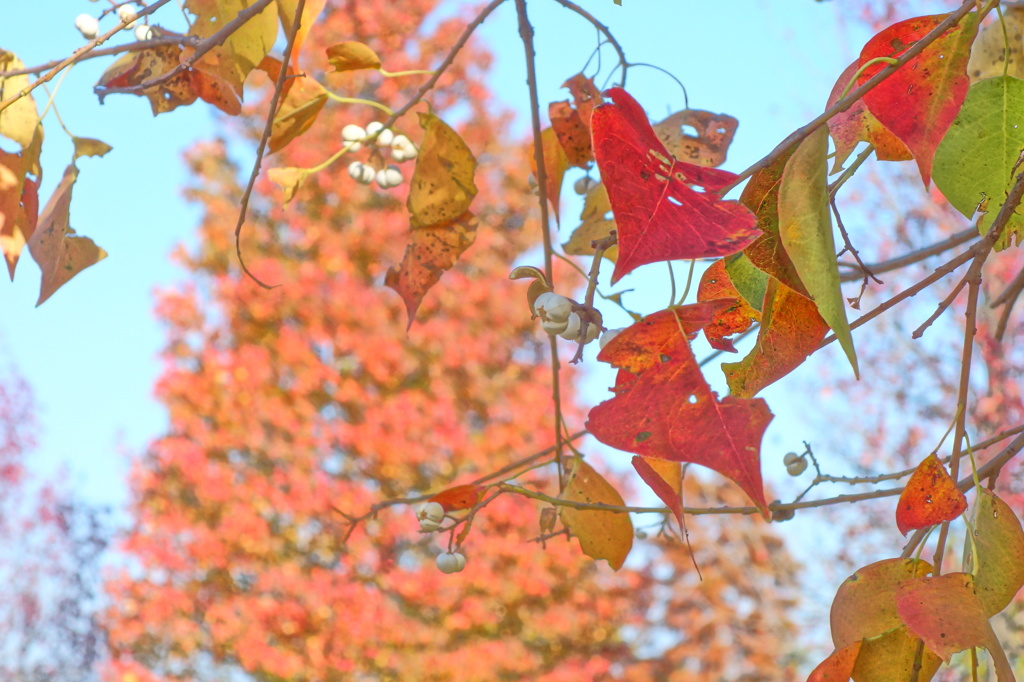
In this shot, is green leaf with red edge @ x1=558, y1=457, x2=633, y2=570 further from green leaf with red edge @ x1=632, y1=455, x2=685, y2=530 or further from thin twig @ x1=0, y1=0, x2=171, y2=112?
thin twig @ x1=0, y1=0, x2=171, y2=112

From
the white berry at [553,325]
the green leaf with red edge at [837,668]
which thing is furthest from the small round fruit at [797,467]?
the white berry at [553,325]

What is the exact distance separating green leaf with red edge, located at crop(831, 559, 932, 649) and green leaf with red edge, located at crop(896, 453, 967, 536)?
21mm

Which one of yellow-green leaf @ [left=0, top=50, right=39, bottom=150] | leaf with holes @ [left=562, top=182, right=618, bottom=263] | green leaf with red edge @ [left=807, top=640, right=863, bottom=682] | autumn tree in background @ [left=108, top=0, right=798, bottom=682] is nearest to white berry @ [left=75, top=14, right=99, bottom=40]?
yellow-green leaf @ [left=0, top=50, right=39, bottom=150]

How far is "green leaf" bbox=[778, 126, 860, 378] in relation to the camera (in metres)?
0.24

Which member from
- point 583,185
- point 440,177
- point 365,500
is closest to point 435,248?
point 440,177

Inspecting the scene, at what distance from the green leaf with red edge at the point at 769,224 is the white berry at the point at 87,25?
0.43 metres

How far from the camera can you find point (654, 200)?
0.80ft

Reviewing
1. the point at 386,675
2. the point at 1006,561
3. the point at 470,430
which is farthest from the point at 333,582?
the point at 1006,561

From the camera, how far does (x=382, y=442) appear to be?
4137mm

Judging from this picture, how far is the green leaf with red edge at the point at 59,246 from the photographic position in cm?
45

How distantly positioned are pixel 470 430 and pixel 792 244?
412cm

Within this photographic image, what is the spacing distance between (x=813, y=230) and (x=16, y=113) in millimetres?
396

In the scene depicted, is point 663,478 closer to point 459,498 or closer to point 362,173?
point 459,498

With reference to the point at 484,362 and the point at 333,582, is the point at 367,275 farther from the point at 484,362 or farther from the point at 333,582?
the point at 333,582
